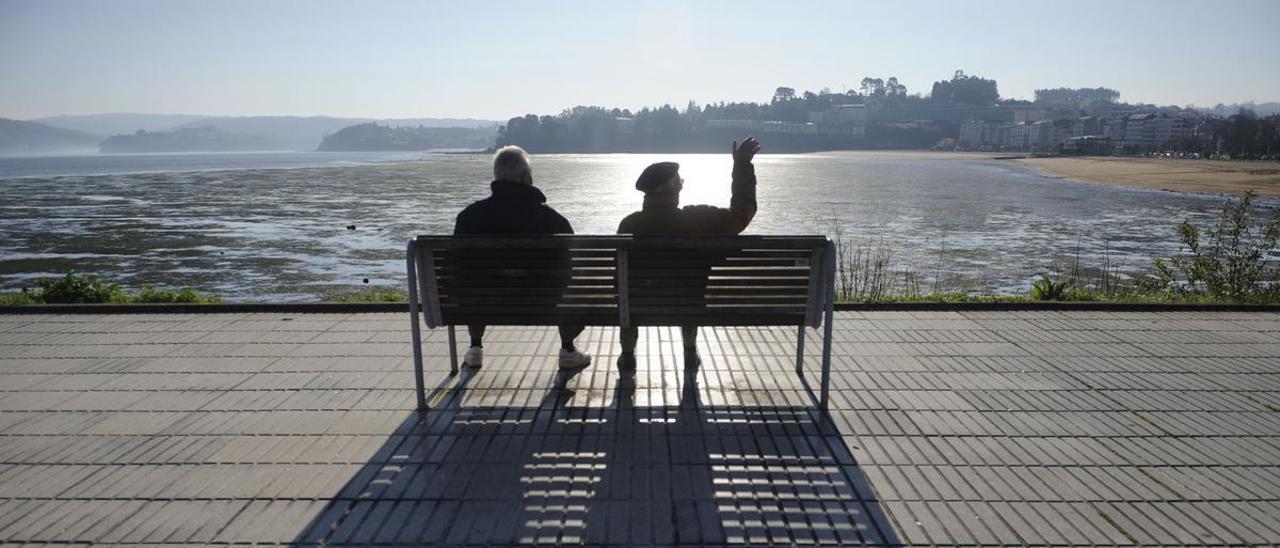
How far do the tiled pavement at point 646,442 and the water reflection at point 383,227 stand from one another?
28.9 feet

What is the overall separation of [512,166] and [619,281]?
3.40 feet

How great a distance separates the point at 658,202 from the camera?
14.0 ft

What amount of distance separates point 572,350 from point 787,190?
42041 mm

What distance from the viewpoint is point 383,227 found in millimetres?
24672

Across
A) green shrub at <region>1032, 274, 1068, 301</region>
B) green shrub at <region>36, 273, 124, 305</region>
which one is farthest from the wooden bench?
green shrub at <region>36, 273, 124, 305</region>

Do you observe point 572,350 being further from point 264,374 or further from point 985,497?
point 985,497

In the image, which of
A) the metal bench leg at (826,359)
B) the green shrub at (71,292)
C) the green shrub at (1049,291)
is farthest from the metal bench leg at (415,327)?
the green shrub at (1049,291)

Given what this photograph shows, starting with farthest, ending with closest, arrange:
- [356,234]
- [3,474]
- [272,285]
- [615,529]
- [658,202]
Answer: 1. [356,234]
2. [272,285]
3. [658,202]
4. [3,474]
5. [615,529]

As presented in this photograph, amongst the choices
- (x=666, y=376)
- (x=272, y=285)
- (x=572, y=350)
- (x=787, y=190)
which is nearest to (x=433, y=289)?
(x=572, y=350)

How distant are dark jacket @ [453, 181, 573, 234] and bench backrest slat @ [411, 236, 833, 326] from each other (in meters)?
0.54

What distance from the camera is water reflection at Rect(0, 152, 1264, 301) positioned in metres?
16.0

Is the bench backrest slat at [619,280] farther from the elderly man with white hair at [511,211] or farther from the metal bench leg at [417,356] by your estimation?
the elderly man with white hair at [511,211]

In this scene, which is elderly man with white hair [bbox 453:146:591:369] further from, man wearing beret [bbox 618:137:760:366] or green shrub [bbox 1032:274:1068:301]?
green shrub [bbox 1032:274:1068:301]

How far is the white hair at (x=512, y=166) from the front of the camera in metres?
4.29
